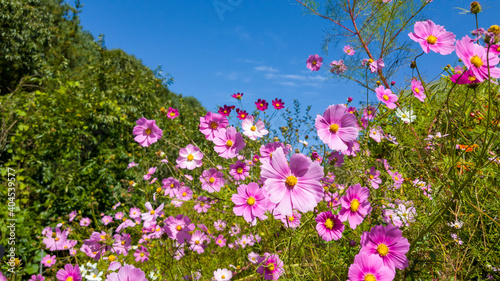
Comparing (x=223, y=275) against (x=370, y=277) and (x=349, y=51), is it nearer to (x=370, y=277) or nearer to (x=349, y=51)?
(x=370, y=277)

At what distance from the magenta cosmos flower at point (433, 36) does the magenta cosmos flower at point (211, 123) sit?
684 mm

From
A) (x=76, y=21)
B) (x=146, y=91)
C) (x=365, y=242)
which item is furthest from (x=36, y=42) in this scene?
(x=365, y=242)

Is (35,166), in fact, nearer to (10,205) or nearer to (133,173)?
(10,205)

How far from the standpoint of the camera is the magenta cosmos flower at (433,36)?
870mm

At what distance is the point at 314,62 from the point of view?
1534 mm

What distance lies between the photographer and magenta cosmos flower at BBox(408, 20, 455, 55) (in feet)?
2.85

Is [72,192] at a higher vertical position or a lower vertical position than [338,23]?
lower

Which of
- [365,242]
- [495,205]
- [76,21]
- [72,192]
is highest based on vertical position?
[76,21]

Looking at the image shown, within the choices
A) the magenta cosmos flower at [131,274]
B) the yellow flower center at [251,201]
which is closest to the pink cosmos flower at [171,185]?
the yellow flower center at [251,201]

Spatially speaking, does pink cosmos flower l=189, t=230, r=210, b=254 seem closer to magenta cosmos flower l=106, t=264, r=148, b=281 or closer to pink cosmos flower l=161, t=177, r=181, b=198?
pink cosmos flower l=161, t=177, r=181, b=198

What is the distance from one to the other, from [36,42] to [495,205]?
10.9 m

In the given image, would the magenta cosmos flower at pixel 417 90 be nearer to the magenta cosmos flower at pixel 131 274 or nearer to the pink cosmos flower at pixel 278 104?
the pink cosmos flower at pixel 278 104

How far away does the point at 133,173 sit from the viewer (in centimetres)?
300

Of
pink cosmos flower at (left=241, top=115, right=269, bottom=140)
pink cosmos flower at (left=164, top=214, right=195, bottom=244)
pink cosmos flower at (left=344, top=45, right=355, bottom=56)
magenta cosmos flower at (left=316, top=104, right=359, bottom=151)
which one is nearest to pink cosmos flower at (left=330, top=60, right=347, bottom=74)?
pink cosmos flower at (left=344, top=45, right=355, bottom=56)
